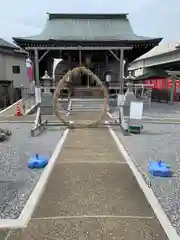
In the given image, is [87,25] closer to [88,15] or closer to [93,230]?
[88,15]

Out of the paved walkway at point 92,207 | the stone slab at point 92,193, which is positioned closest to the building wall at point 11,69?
the paved walkway at point 92,207

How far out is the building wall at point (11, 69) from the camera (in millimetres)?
32125

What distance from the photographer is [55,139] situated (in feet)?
34.4

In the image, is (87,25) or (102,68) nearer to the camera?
(87,25)

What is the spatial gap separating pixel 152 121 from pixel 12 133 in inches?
296

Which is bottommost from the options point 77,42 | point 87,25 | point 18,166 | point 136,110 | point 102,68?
point 18,166

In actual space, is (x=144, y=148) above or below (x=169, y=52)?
below

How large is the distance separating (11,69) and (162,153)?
28350 millimetres

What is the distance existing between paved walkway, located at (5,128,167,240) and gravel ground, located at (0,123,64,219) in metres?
0.45

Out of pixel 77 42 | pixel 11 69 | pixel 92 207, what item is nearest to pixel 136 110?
pixel 92 207

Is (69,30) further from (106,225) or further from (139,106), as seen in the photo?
(106,225)

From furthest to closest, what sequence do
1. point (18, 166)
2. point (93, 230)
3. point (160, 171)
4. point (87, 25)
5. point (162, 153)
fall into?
point (87, 25) → point (162, 153) → point (18, 166) → point (160, 171) → point (93, 230)

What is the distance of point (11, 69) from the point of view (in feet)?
110

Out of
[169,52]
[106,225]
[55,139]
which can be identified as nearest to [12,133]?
[55,139]
